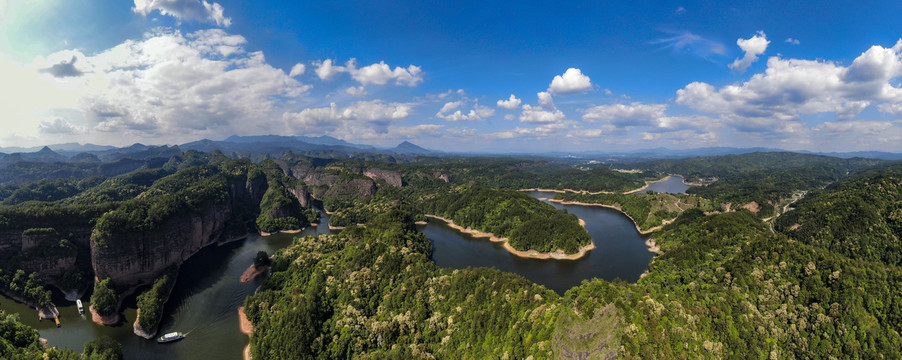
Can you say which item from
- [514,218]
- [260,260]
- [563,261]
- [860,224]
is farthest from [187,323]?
[860,224]

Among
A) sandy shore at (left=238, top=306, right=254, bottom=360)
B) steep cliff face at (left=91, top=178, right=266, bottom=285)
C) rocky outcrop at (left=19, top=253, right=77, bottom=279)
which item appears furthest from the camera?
steep cliff face at (left=91, top=178, right=266, bottom=285)

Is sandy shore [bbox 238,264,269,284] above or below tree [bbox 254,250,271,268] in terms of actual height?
below

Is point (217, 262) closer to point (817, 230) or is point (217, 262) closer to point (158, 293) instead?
point (158, 293)

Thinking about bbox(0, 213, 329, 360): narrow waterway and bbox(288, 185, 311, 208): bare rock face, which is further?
bbox(288, 185, 311, 208): bare rock face

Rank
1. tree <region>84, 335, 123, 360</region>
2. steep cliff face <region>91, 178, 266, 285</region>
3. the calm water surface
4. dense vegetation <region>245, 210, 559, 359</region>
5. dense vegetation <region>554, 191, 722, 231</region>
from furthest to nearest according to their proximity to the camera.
→ dense vegetation <region>554, 191, 722, 231</region>, the calm water surface, steep cliff face <region>91, 178, 266, 285</region>, dense vegetation <region>245, 210, 559, 359</region>, tree <region>84, 335, 123, 360</region>

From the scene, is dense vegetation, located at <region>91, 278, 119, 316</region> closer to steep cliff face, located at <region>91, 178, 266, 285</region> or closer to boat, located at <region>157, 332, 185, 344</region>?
steep cliff face, located at <region>91, 178, 266, 285</region>

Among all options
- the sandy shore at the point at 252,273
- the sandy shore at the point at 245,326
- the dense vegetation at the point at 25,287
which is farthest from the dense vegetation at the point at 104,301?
the sandy shore at the point at 245,326

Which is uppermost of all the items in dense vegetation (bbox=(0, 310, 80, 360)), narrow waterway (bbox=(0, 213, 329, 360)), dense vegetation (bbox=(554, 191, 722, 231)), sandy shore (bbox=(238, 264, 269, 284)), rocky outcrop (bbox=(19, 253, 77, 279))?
dense vegetation (bbox=(554, 191, 722, 231))

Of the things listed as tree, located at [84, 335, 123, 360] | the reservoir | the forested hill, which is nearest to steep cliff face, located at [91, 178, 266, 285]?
the reservoir
